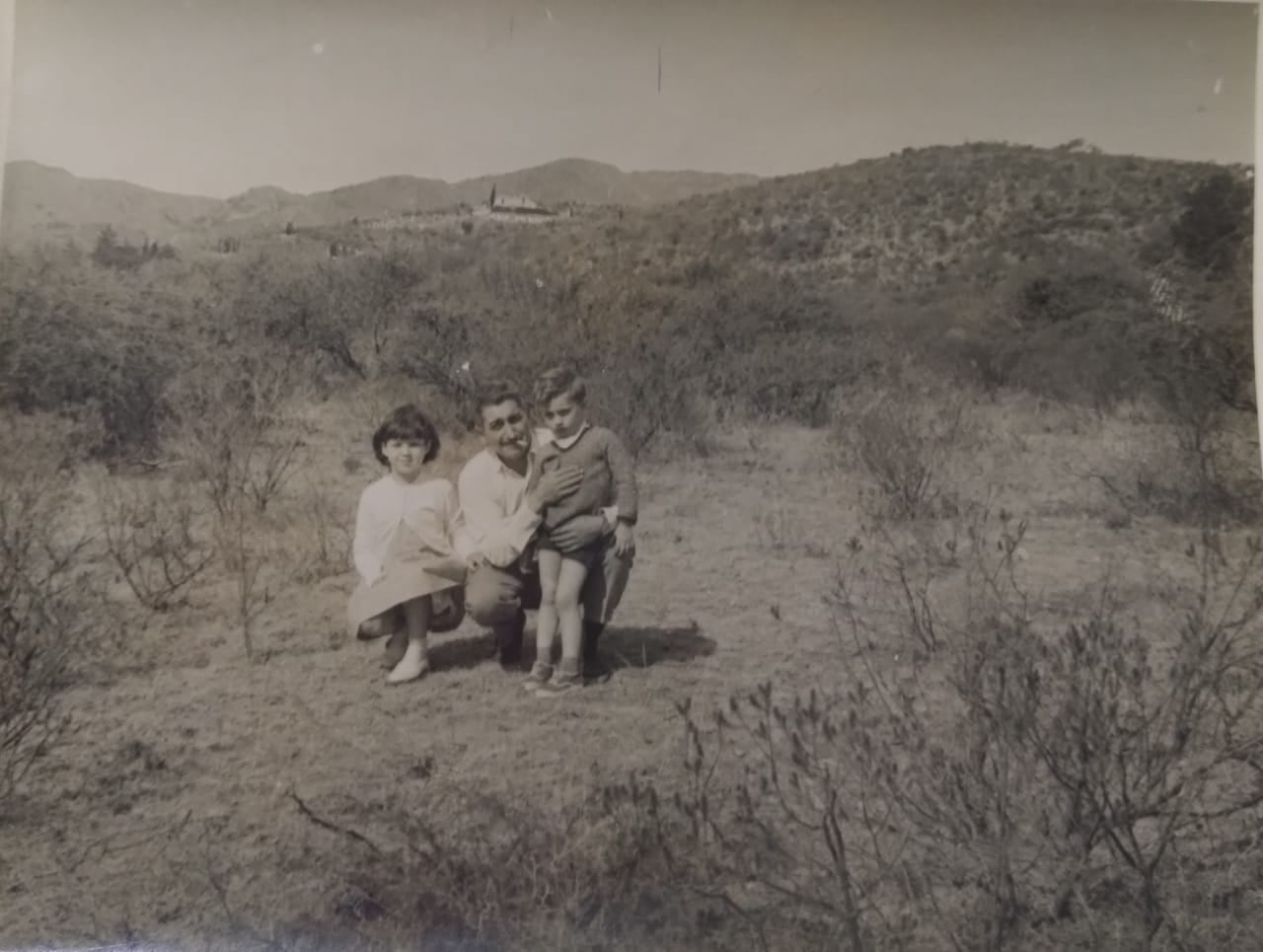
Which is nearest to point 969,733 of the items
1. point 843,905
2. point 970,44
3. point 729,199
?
point 843,905

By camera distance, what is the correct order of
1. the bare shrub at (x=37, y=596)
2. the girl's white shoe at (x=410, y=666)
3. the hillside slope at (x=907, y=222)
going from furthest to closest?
the hillside slope at (x=907, y=222) < the girl's white shoe at (x=410, y=666) < the bare shrub at (x=37, y=596)

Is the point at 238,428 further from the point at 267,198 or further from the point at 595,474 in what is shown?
the point at 595,474

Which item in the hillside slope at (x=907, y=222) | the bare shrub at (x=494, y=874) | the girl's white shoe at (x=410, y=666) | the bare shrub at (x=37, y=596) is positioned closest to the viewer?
the bare shrub at (x=494, y=874)

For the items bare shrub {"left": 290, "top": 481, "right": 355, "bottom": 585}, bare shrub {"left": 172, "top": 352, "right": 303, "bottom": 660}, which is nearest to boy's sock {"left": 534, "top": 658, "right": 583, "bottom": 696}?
bare shrub {"left": 290, "top": 481, "right": 355, "bottom": 585}

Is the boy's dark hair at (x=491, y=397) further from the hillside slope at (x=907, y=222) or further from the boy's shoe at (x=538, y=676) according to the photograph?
the boy's shoe at (x=538, y=676)

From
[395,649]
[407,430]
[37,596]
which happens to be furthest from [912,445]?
[37,596]

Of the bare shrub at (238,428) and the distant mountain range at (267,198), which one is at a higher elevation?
the distant mountain range at (267,198)

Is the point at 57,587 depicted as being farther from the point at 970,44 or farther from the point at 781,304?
the point at 970,44

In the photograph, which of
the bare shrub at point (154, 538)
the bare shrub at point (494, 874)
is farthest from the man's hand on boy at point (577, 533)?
the bare shrub at point (154, 538)
